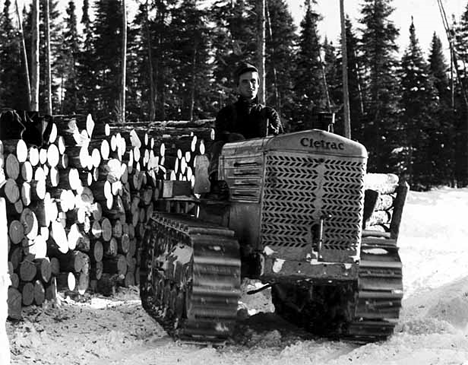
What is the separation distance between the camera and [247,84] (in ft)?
23.2

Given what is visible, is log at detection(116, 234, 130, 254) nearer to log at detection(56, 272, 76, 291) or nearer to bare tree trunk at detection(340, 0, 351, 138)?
log at detection(56, 272, 76, 291)

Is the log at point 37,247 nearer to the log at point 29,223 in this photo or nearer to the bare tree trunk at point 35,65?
the log at point 29,223

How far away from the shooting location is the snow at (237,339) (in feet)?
17.0

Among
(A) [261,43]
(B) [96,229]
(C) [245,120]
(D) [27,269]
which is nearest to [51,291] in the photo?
(D) [27,269]

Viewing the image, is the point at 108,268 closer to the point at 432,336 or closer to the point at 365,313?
the point at 365,313

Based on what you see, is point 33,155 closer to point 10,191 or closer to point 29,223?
point 10,191

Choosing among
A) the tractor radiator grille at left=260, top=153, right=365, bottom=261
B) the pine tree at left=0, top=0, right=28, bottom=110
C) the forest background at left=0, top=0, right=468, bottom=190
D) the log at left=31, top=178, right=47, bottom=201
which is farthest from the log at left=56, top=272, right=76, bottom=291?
the pine tree at left=0, top=0, right=28, bottom=110

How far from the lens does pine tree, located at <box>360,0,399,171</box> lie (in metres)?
38.0

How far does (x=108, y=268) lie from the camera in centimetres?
845

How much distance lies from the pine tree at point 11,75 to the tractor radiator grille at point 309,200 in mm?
34449

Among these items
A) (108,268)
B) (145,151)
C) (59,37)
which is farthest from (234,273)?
(59,37)

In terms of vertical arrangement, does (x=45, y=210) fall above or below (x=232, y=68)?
below

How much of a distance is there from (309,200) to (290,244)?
42 cm

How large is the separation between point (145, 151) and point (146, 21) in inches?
1026
